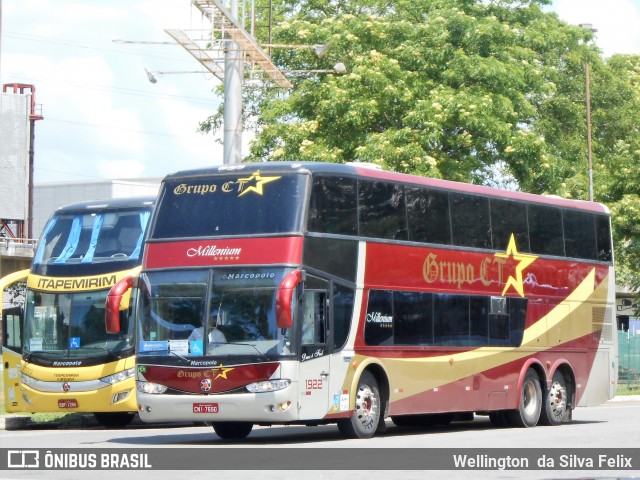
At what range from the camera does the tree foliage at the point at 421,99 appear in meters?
37.0

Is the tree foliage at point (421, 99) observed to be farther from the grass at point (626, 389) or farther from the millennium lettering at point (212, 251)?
the millennium lettering at point (212, 251)

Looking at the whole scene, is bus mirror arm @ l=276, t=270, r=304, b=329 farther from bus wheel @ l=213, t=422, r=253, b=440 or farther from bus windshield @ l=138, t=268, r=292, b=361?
bus wheel @ l=213, t=422, r=253, b=440

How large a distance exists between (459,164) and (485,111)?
A: 1.61 meters

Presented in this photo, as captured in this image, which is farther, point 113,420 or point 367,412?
point 113,420

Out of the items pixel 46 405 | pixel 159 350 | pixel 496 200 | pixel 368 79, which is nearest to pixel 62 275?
pixel 46 405

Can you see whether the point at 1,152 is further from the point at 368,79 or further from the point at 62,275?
the point at 62,275

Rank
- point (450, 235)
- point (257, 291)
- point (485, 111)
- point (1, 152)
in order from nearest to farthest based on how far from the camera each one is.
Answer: point (257, 291), point (450, 235), point (485, 111), point (1, 152)

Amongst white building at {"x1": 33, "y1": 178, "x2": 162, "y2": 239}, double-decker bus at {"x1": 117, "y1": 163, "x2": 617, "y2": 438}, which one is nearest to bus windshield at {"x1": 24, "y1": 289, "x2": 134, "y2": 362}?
double-decker bus at {"x1": 117, "y1": 163, "x2": 617, "y2": 438}

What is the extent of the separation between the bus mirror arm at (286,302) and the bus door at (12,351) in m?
8.92

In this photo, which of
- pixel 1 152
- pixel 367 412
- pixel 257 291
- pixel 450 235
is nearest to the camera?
pixel 257 291

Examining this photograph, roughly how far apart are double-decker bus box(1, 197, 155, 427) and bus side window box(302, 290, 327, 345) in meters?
5.77

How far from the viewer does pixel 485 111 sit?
37156 millimetres

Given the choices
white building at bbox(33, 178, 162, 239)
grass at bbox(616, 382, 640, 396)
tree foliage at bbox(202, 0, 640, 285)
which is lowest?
grass at bbox(616, 382, 640, 396)

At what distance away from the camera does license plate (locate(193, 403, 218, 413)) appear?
61.3 feet
